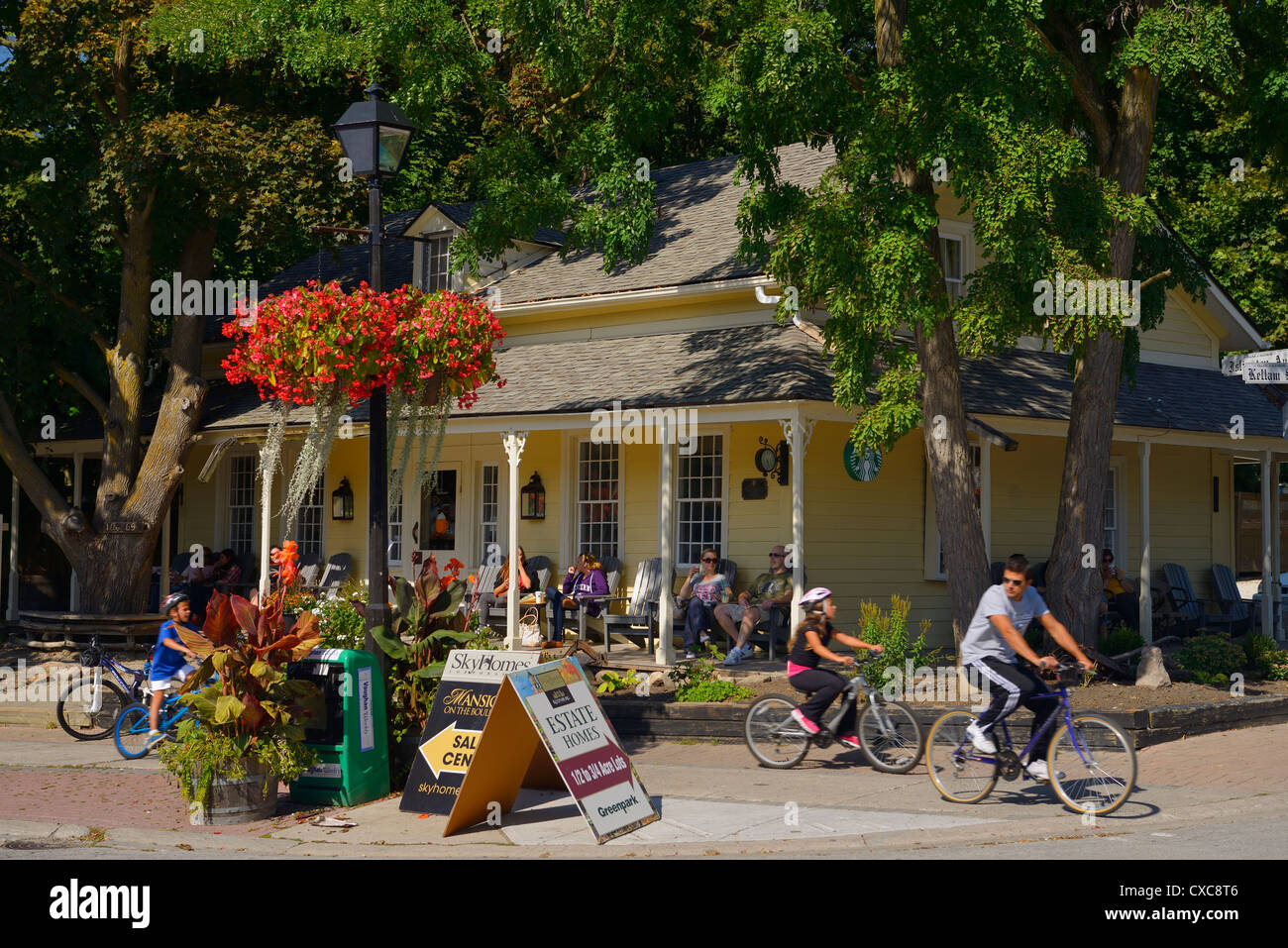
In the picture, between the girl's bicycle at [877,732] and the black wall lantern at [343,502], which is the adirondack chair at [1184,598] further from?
the black wall lantern at [343,502]

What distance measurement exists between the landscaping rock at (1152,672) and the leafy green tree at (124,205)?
486 inches

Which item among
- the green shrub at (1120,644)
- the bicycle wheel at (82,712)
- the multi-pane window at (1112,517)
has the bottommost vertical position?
the bicycle wheel at (82,712)

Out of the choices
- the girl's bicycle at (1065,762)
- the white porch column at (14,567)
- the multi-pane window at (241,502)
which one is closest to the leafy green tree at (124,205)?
the white porch column at (14,567)

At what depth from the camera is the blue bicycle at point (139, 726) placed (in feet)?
41.5

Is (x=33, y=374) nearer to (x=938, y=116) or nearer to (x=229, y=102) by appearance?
(x=229, y=102)

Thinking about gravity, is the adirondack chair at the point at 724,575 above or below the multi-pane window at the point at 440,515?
below

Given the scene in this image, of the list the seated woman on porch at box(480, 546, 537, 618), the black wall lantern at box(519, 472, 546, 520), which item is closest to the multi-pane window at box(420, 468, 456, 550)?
the black wall lantern at box(519, 472, 546, 520)

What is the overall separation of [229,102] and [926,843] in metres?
16.7

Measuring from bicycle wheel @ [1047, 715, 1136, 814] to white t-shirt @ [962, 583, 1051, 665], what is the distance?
2.22ft

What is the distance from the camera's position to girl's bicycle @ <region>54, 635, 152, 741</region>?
13.6 m

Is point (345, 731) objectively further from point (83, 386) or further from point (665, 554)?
point (83, 386)

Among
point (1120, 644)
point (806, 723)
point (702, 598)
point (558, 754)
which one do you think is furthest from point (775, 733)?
point (1120, 644)

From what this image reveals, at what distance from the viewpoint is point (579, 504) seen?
1930 centimetres

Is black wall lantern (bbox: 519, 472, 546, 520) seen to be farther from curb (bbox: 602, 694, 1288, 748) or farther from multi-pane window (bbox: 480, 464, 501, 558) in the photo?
curb (bbox: 602, 694, 1288, 748)
